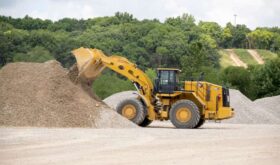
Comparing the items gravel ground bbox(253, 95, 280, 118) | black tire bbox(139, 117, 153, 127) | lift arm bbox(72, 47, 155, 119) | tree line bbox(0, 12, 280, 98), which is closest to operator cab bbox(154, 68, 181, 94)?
lift arm bbox(72, 47, 155, 119)

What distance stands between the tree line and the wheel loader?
39.7 m

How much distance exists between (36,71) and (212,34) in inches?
5070

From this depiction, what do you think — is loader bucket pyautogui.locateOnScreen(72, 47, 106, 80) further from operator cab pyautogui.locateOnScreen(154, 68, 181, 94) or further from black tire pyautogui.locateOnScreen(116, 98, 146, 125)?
operator cab pyautogui.locateOnScreen(154, 68, 181, 94)

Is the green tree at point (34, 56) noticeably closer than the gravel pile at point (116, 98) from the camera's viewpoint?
No

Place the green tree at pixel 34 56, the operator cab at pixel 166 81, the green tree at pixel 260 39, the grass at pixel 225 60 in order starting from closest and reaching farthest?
the operator cab at pixel 166 81 → the green tree at pixel 34 56 → the grass at pixel 225 60 → the green tree at pixel 260 39

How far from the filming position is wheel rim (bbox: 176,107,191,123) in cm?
2970

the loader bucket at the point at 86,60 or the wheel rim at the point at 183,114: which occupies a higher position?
the loader bucket at the point at 86,60

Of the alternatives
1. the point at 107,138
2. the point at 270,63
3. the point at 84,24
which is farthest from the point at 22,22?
the point at 107,138

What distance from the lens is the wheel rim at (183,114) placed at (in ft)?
97.5

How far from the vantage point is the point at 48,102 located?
27344mm

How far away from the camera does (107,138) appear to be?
2112 centimetres

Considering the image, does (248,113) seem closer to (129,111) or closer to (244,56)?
(129,111)

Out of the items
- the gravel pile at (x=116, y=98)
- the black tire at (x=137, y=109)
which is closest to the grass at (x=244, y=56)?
the gravel pile at (x=116, y=98)

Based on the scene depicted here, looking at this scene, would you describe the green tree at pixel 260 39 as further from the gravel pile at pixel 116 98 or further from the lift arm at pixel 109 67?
the lift arm at pixel 109 67
